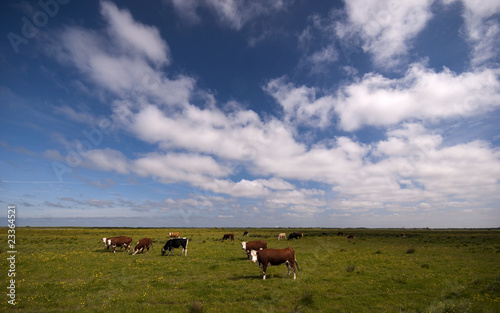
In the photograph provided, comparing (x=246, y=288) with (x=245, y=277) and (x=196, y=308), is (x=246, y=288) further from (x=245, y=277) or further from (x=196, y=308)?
(x=196, y=308)

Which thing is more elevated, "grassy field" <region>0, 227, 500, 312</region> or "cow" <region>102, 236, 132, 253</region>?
"cow" <region>102, 236, 132, 253</region>

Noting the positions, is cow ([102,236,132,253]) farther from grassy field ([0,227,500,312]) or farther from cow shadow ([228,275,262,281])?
cow shadow ([228,275,262,281])

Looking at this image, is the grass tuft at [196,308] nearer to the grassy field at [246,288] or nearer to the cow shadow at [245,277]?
the grassy field at [246,288]

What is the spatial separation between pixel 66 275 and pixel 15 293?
158 inches

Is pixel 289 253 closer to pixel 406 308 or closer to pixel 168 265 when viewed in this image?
pixel 406 308

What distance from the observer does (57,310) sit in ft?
36.6

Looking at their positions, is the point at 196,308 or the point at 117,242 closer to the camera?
the point at 196,308

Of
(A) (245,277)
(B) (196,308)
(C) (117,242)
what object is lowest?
(A) (245,277)

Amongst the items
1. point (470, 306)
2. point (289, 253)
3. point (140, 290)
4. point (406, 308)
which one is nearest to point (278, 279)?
point (289, 253)

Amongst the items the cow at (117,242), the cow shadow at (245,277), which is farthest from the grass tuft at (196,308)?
the cow at (117,242)

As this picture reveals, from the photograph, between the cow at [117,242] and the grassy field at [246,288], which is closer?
the grassy field at [246,288]

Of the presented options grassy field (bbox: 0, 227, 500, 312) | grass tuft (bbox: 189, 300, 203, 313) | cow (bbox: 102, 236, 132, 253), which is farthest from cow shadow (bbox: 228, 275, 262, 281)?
cow (bbox: 102, 236, 132, 253)

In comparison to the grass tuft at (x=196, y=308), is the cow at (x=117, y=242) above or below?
above

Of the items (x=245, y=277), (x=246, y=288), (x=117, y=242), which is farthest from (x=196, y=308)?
(x=117, y=242)
